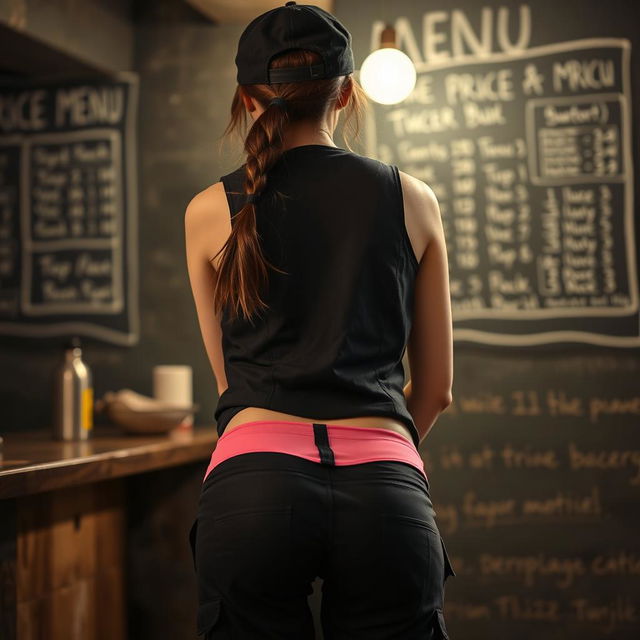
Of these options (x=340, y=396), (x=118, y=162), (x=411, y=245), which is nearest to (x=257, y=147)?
(x=411, y=245)

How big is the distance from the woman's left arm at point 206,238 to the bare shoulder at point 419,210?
25 centimetres

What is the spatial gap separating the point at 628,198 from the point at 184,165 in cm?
148

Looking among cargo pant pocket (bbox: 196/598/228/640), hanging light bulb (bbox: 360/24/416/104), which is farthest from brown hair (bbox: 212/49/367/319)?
hanging light bulb (bbox: 360/24/416/104)

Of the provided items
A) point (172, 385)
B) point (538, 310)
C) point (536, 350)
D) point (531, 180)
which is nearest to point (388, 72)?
point (531, 180)

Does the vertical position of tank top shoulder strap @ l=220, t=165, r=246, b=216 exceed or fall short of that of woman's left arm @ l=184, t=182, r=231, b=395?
it exceeds it

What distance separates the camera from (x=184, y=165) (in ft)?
9.99

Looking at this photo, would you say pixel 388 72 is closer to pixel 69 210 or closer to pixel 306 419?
pixel 69 210

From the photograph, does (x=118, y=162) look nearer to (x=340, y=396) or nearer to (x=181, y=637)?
(x=181, y=637)

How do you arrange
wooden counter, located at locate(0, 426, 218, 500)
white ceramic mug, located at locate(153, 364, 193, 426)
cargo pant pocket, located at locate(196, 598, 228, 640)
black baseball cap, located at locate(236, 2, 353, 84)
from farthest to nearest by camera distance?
white ceramic mug, located at locate(153, 364, 193, 426) < wooden counter, located at locate(0, 426, 218, 500) < black baseball cap, located at locate(236, 2, 353, 84) < cargo pant pocket, located at locate(196, 598, 228, 640)

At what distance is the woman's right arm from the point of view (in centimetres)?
121

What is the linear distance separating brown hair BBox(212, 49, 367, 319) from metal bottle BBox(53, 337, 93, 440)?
1.56m

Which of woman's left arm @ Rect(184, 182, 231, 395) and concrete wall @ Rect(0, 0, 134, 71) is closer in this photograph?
woman's left arm @ Rect(184, 182, 231, 395)

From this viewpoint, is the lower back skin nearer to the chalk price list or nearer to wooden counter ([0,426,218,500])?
wooden counter ([0,426,218,500])

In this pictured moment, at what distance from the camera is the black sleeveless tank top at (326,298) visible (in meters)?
1.12
